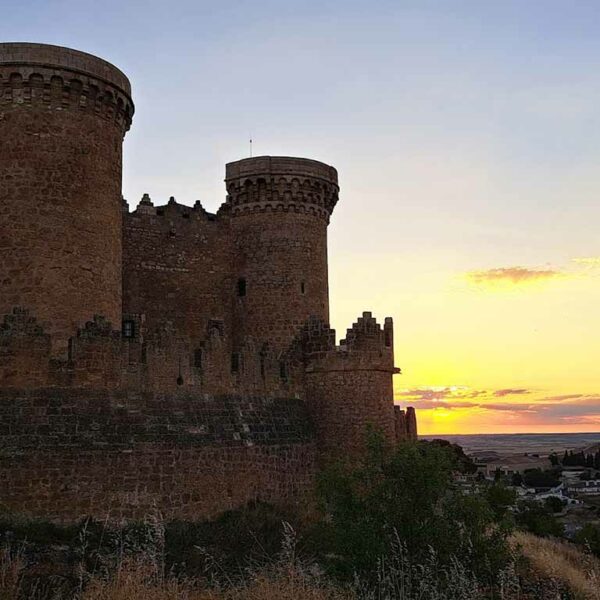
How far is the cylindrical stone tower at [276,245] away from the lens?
24453mm

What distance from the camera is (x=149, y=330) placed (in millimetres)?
23547

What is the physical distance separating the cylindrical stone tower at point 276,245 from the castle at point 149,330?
5cm

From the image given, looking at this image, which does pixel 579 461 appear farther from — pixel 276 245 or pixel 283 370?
pixel 283 370

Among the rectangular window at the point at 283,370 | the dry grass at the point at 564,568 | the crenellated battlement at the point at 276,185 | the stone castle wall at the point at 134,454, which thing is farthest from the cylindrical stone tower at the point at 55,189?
the dry grass at the point at 564,568

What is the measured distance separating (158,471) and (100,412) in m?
1.98

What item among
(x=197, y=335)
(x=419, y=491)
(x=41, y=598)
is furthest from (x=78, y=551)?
(x=197, y=335)

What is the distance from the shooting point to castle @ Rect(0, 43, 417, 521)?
1644 centimetres

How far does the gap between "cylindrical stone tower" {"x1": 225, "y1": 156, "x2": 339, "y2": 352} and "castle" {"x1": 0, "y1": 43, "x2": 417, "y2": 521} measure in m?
0.05

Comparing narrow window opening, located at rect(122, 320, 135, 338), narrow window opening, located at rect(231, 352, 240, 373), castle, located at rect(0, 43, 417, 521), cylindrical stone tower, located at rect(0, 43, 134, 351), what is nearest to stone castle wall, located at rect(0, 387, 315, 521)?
castle, located at rect(0, 43, 417, 521)

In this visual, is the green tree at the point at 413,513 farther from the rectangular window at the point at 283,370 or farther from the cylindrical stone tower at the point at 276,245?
the cylindrical stone tower at the point at 276,245

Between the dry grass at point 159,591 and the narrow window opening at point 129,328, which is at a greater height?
the narrow window opening at point 129,328

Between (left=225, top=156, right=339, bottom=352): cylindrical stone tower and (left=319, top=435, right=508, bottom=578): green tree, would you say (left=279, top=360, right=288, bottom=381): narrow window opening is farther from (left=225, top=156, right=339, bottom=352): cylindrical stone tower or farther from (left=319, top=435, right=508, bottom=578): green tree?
(left=319, top=435, right=508, bottom=578): green tree

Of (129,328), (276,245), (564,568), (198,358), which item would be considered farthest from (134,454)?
(564,568)

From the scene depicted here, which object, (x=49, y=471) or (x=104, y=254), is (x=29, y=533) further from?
(x=104, y=254)
